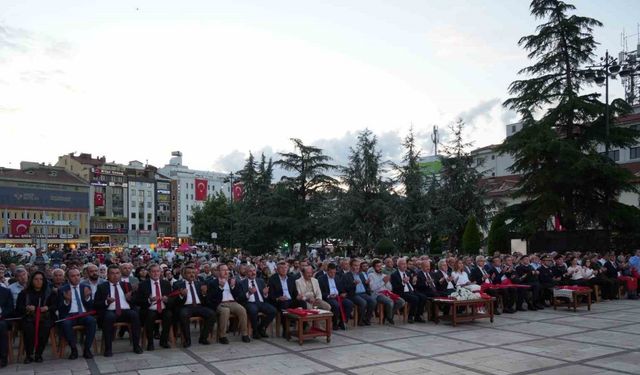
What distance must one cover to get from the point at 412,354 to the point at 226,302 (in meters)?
3.85

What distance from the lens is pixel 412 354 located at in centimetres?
898

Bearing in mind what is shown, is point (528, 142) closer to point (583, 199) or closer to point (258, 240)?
point (583, 199)

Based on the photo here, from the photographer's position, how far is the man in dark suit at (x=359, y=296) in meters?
12.2

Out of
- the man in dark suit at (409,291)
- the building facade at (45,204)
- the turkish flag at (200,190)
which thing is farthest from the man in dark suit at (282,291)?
the turkish flag at (200,190)

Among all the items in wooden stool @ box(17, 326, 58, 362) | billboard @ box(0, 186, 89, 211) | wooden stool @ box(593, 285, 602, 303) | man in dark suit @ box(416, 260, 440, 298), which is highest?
billboard @ box(0, 186, 89, 211)

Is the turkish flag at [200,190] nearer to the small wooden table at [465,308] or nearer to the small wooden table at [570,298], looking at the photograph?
the small wooden table at [570,298]

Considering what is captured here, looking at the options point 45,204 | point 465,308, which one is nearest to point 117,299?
point 465,308

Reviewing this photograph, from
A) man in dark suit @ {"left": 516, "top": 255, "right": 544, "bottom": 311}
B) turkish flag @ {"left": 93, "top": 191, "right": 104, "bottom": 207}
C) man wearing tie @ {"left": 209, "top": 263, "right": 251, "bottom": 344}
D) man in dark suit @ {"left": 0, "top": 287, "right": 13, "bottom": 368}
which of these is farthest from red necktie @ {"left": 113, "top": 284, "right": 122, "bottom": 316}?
turkish flag @ {"left": 93, "top": 191, "right": 104, "bottom": 207}

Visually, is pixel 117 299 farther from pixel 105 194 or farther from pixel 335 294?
pixel 105 194

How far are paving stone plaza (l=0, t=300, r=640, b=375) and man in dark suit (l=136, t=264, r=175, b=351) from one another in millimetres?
307

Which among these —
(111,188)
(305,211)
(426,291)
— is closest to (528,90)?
(305,211)

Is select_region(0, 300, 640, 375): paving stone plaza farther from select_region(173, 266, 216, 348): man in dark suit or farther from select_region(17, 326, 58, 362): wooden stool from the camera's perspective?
→ select_region(173, 266, 216, 348): man in dark suit

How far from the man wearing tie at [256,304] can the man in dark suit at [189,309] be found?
737 mm

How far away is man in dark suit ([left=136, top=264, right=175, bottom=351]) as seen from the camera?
9.72 metres
